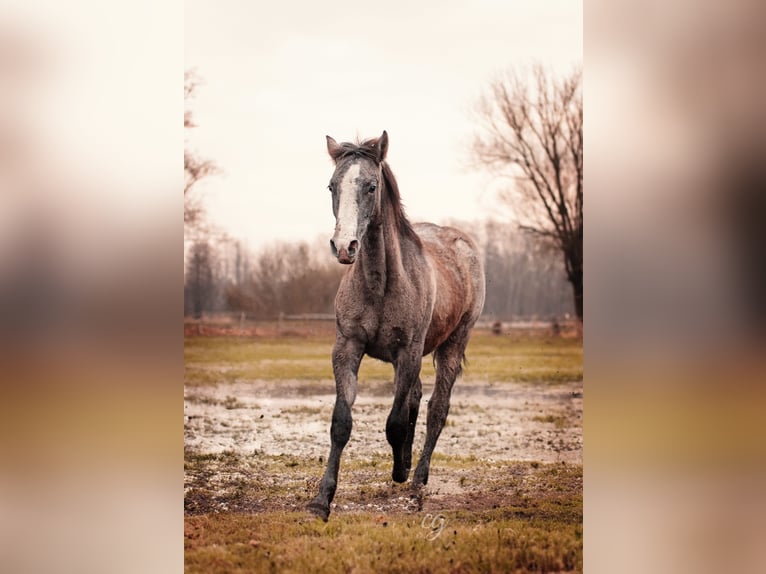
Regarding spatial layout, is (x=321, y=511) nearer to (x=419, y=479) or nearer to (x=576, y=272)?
(x=419, y=479)

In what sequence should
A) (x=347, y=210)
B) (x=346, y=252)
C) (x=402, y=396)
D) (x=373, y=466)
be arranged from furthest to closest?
(x=373, y=466) → (x=402, y=396) → (x=347, y=210) → (x=346, y=252)

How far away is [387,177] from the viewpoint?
4.32 m

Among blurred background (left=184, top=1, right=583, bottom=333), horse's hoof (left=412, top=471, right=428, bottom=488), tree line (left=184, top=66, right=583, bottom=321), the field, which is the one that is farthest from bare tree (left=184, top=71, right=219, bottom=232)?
horse's hoof (left=412, top=471, right=428, bottom=488)

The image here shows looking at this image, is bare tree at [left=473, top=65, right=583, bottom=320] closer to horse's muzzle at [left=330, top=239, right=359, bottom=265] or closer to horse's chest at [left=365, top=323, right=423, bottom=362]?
horse's chest at [left=365, top=323, right=423, bottom=362]

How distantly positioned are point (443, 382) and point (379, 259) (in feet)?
3.49

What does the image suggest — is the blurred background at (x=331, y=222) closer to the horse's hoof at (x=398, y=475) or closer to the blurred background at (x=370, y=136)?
the blurred background at (x=370, y=136)

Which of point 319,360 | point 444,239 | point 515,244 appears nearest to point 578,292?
point 515,244

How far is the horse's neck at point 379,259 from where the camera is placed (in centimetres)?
421
